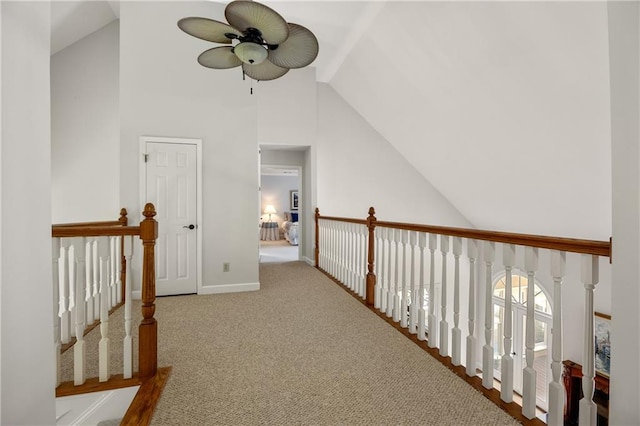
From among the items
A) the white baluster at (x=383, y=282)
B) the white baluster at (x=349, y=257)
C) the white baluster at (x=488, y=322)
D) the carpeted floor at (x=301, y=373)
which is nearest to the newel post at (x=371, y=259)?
the white baluster at (x=383, y=282)

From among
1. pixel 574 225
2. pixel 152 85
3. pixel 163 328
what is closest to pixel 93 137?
pixel 152 85

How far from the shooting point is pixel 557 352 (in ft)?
4.54

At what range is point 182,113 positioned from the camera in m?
3.77

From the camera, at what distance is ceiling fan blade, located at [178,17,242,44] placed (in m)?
2.07

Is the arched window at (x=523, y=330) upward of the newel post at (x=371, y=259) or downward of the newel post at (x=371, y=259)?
downward

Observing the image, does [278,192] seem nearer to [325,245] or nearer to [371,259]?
[325,245]

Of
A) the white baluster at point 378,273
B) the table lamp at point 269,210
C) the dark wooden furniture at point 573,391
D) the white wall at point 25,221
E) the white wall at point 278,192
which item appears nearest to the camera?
the white wall at point 25,221

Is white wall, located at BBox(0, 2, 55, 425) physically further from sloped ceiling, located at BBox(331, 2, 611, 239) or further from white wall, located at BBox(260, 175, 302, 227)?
white wall, located at BBox(260, 175, 302, 227)

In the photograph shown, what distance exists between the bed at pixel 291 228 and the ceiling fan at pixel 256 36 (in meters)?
7.30

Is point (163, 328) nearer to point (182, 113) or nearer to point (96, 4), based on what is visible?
point (182, 113)

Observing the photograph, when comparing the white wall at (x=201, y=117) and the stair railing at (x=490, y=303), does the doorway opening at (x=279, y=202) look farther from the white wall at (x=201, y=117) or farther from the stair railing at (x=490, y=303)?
the stair railing at (x=490, y=303)

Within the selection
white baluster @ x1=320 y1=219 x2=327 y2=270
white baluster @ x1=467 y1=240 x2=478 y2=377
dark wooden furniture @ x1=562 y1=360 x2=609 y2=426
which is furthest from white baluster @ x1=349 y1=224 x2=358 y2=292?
dark wooden furniture @ x1=562 y1=360 x2=609 y2=426

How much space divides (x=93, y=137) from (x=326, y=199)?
3942mm

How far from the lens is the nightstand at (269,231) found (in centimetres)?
1088
